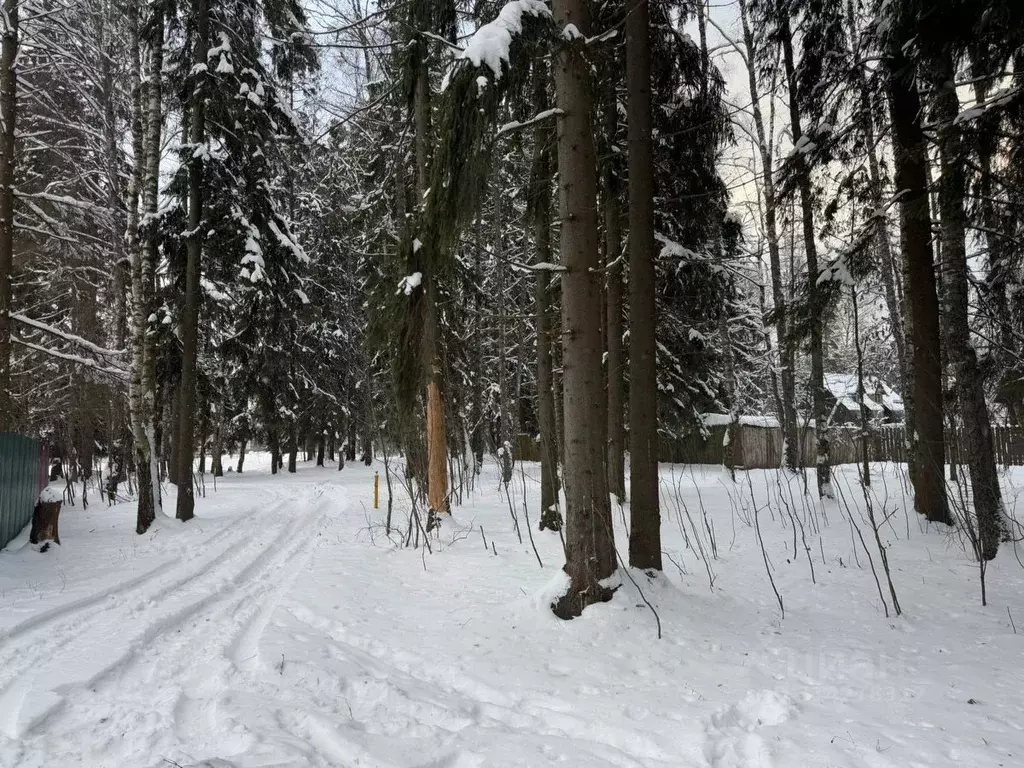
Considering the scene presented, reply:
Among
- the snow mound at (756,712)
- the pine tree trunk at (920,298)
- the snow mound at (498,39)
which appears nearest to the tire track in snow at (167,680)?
the snow mound at (756,712)

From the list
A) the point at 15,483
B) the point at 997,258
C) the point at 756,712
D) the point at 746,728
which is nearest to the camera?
the point at 746,728

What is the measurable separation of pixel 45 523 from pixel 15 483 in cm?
89

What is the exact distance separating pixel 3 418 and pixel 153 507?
2.65 m

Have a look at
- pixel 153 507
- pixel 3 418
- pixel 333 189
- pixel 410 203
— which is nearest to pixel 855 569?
pixel 410 203

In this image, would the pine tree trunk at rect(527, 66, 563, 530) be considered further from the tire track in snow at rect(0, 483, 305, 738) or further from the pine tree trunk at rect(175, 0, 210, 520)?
the pine tree trunk at rect(175, 0, 210, 520)

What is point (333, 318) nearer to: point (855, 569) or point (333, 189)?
point (333, 189)

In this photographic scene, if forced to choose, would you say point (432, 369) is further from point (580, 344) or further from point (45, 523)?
point (45, 523)

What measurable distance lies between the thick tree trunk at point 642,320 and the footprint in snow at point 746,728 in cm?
215

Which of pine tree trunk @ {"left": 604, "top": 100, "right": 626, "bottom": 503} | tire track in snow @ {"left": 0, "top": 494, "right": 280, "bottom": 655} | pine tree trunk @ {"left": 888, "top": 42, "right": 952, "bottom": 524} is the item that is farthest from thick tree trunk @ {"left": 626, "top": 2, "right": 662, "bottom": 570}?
tire track in snow @ {"left": 0, "top": 494, "right": 280, "bottom": 655}

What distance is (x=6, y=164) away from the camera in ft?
30.8

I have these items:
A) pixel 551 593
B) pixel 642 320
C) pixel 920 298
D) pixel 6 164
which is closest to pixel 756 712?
pixel 551 593

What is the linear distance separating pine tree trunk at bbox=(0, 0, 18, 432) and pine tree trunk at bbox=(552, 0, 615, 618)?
9.22 meters

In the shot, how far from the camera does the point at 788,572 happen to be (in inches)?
248

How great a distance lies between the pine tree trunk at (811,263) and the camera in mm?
7430
